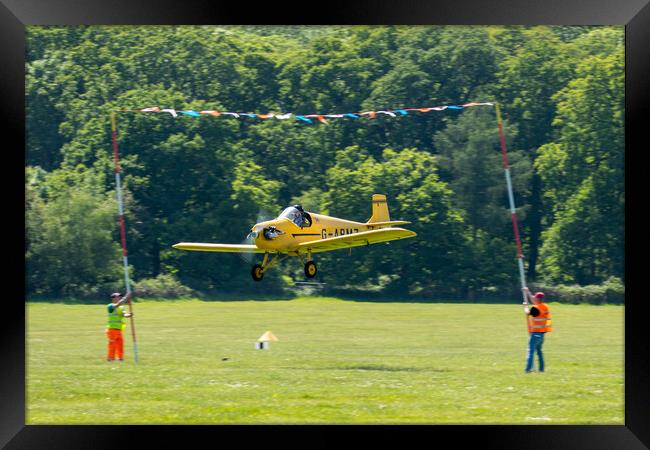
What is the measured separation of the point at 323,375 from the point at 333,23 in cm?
888

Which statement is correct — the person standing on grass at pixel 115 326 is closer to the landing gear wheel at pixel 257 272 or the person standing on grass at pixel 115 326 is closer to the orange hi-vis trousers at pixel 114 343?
the orange hi-vis trousers at pixel 114 343

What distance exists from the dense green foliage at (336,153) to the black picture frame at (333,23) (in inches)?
1173

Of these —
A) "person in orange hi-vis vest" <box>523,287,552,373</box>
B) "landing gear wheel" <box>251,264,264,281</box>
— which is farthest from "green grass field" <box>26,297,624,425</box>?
"landing gear wheel" <box>251,264,264,281</box>

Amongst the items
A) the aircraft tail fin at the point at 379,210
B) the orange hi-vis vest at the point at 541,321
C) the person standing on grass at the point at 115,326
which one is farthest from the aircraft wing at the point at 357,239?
the person standing on grass at the point at 115,326

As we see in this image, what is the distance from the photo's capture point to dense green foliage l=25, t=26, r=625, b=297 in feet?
149

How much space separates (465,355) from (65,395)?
8793mm

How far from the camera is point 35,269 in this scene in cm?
4491

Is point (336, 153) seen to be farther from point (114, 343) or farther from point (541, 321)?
point (541, 321)

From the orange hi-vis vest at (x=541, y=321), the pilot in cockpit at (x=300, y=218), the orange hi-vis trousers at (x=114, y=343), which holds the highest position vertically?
the pilot in cockpit at (x=300, y=218)

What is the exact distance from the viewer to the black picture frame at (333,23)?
38.8 ft

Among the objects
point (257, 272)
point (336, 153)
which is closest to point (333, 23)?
point (257, 272)

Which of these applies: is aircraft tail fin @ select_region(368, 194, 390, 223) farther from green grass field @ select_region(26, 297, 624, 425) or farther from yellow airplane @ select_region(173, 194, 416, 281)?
green grass field @ select_region(26, 297, 624, 425)
